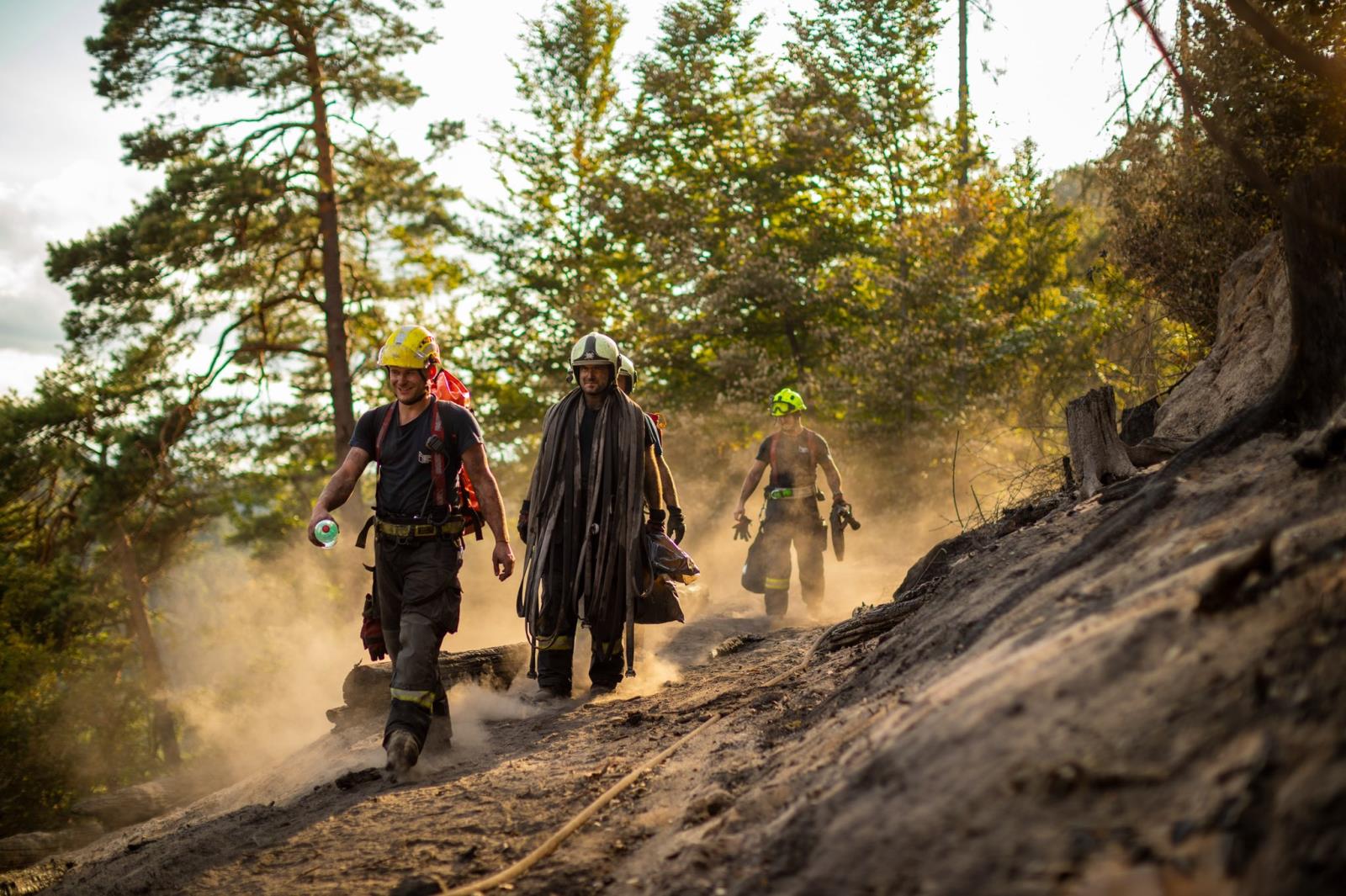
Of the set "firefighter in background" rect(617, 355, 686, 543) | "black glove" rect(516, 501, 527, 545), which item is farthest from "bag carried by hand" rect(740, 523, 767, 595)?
"black glove" rect(516, 501, 527, 545)

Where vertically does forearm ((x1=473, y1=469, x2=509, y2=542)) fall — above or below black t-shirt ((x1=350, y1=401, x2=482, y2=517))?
below

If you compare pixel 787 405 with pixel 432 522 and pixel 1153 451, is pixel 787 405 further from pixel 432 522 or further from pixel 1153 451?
pixel 432 522

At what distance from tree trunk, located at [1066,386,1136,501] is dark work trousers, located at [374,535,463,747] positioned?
3.41m

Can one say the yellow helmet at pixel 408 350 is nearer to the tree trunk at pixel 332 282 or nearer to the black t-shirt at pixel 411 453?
the black t-shirt at pixel 411 453

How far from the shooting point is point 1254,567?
2820 millimetres

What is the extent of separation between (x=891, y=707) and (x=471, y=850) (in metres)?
1.73

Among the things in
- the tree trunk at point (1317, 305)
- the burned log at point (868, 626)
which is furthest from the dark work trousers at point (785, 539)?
the tree trunk at point (1317, 305)

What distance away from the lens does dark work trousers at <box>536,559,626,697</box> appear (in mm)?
7691

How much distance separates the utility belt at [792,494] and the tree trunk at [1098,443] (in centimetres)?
565

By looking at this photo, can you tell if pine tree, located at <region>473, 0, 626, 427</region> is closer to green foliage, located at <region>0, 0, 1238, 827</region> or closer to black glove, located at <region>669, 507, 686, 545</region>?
green foliage, located at <region>0, 0, 1238, 827</region>

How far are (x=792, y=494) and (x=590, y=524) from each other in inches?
171

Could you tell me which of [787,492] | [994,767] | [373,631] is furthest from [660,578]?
[994,767]

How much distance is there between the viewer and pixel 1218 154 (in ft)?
27.2

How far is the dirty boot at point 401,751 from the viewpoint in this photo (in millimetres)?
5754
